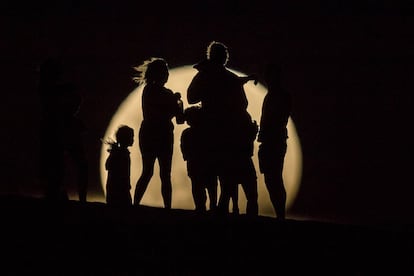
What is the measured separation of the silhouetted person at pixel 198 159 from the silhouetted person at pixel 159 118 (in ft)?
1.50

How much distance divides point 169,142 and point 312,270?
155 inches

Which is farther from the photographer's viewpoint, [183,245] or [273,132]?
[273,132]

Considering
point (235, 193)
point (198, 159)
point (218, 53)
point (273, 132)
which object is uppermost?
point (218, 53)

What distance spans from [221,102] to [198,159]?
31.9 inches

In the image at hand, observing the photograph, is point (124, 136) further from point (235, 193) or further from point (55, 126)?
point (235, 193)

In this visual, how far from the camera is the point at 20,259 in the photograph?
9.88 meters

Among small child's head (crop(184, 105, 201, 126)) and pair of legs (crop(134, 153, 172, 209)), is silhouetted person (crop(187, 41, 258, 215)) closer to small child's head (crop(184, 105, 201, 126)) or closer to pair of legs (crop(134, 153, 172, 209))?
small child's head (crop(184, 105, 201, 126))

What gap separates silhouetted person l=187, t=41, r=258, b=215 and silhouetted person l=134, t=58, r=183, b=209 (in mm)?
816

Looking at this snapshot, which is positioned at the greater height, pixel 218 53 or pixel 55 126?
pixel 218 53

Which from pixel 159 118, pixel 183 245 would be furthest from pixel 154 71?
pixel 183 245

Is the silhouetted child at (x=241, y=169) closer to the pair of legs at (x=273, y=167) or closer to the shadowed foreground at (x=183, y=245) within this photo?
the pair of legs at (x=273, y=167)

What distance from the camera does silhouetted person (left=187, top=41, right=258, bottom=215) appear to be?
1238cm

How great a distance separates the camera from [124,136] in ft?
45.2

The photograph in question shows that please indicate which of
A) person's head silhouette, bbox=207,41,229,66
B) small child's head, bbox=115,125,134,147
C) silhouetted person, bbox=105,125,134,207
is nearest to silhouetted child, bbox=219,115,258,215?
person's head silhouette, bbox=207,41,229,66
